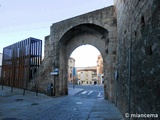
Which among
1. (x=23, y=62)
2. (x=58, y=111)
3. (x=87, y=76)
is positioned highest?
(x=23, y=62)

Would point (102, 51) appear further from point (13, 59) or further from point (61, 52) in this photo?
point (13, 59)

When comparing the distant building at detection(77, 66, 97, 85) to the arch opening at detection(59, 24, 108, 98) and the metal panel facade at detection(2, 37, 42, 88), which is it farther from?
the arch opening at detection(59, 24, 108, 98)

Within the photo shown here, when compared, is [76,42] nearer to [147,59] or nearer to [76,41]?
[76,41]

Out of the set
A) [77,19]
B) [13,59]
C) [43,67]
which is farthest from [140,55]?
[13,59]

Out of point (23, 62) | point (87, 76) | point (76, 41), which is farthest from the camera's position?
point (87, 76)

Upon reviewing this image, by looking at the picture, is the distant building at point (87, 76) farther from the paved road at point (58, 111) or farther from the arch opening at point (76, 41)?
the paved road at point (58, 111)

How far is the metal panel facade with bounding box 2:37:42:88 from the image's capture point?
17.9 m

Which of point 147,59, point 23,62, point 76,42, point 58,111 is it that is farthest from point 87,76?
point 147,59

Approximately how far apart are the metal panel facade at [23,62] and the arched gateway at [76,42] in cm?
180

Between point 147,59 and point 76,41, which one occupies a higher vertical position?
point 76,41

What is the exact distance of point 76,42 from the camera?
15.6 metres

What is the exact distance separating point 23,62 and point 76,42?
672 cm

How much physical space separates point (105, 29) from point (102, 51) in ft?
8.37

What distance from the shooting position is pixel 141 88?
4461 millimetres
